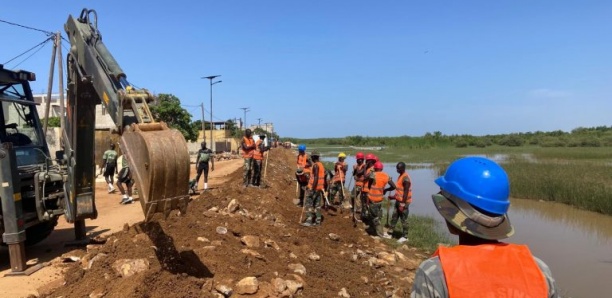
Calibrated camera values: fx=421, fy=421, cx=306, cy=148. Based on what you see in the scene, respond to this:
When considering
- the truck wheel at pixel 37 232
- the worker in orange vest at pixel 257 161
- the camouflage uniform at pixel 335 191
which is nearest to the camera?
the truck wheel at pixel 37 232

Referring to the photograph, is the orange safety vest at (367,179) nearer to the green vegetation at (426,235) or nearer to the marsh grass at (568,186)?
the green vegetation at (426,235)


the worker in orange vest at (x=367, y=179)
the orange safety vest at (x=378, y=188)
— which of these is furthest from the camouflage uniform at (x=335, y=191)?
the orange safety vest at (x=378, y=188)

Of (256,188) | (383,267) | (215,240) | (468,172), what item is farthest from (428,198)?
(468,172)

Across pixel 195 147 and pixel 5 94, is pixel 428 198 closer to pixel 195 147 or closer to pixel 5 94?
pixel 5 94

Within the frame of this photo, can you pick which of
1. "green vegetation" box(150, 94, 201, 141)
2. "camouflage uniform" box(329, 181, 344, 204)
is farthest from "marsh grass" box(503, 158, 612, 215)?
"green vegetation" box(150, 94, 201, 141)

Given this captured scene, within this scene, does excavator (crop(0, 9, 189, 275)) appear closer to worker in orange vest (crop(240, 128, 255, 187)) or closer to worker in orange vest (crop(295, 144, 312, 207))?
worker in orange vest (crop(240, 128, 255, 187))

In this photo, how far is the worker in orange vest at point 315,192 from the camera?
32.8 feet

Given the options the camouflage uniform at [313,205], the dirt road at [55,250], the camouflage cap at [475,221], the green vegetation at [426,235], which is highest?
the camouflage cap at [475,221]

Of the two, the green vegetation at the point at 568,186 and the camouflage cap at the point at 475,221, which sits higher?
the camouflage cap at the point at 475,221

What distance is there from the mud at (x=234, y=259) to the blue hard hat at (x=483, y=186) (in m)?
2.95

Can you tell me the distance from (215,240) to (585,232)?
39.3 feet

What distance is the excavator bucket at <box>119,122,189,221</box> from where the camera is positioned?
3.68 meters

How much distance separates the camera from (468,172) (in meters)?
1.80

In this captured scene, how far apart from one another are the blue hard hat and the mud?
2950 millimetres
